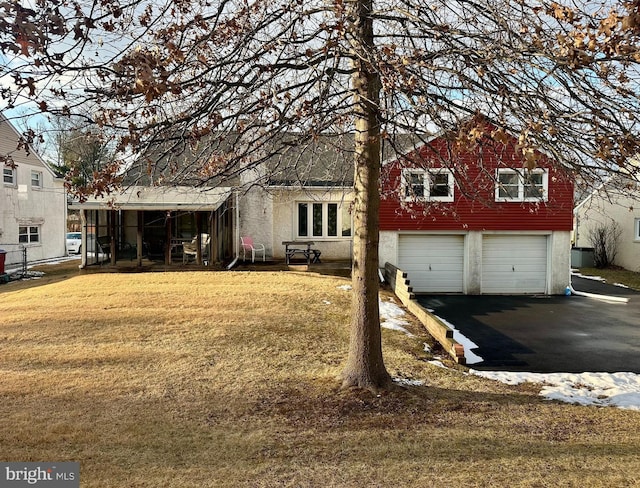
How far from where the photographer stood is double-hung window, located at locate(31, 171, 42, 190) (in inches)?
1018

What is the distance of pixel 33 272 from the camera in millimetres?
20406

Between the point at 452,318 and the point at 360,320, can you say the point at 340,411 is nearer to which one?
the point at 360,320

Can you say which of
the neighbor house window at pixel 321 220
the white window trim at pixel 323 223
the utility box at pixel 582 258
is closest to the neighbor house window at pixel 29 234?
the white window trim at pixel 323 223

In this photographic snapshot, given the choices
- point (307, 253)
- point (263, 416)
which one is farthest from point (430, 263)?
point (263, 416)

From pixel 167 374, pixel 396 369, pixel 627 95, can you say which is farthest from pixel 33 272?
pixel 627 95

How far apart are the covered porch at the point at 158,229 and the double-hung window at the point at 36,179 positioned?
8685 millimetres

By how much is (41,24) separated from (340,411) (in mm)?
4806

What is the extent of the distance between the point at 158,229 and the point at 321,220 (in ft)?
22.3

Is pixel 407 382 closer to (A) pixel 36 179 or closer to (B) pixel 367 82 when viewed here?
(B) pixel 367 82

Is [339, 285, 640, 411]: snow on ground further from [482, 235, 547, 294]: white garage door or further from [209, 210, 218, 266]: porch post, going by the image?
[482, 235, 547, 294]: white garage door

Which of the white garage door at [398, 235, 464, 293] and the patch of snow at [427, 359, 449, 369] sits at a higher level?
the white garage door at [398, 235, 464, 293]

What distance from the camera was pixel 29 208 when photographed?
82.3ft

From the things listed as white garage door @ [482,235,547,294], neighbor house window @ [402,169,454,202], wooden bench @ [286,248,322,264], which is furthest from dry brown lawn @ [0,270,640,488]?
white garage door @ [482,235,547,294]

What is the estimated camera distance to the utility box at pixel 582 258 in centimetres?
2969
